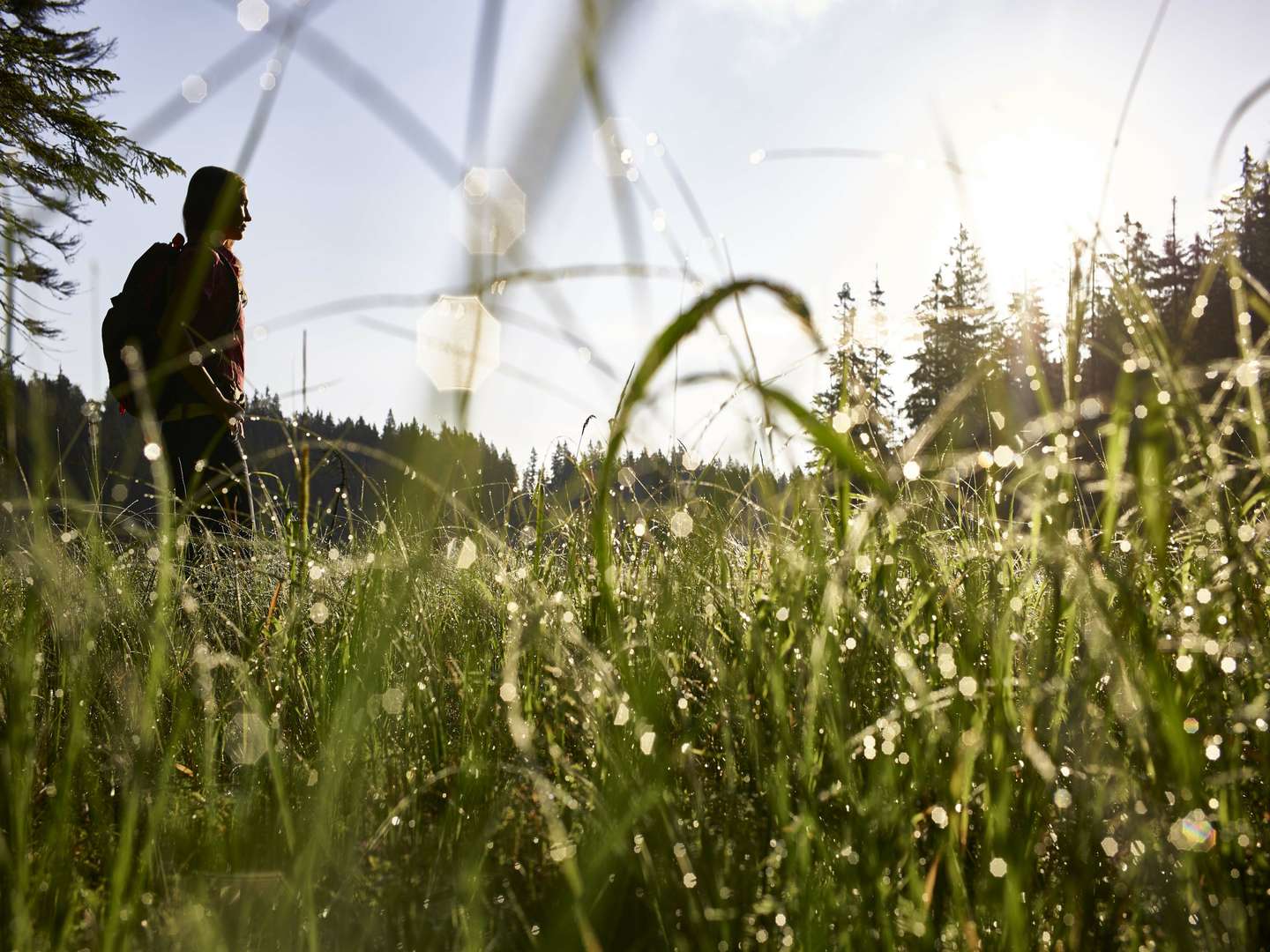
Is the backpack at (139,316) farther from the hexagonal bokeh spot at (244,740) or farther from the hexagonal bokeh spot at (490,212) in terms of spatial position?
the hexagonal bokeh spot at (490,212)

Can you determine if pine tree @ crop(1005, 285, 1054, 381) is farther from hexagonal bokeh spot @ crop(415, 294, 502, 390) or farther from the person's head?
the person's head

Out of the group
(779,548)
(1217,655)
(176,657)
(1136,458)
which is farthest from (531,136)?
(176,657)

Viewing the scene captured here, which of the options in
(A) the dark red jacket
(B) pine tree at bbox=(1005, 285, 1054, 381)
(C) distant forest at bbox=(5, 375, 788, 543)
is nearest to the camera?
(C) distant forest at bbox=(5, 375, 788, 543)

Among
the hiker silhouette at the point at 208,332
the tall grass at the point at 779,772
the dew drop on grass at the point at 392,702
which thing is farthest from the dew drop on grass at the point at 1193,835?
the hiker silhouette at the point at 208,332

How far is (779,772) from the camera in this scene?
77 centimetres

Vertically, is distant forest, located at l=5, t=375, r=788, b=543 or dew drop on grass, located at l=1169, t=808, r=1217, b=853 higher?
distant forest, located at l=5, t=375, r=788, b=543

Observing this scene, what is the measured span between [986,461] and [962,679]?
11.6 inches

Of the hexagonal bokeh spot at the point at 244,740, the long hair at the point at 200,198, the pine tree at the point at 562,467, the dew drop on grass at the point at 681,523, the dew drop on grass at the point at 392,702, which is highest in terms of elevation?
the long hair at the point at 200,198

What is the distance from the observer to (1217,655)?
822 mm

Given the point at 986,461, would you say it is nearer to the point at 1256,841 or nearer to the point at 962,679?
the point at 962,679

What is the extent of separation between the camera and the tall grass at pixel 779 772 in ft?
2.28

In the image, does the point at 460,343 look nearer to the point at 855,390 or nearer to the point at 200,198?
the point at 855,390

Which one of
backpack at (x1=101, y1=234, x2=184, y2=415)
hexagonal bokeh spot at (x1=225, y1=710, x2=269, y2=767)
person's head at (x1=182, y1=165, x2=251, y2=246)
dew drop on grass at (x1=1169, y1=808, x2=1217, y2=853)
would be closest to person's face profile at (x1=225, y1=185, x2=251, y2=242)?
person's head at (x1=182, y1=165, x2=251, y2=246)

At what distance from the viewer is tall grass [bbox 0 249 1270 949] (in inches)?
27.3
